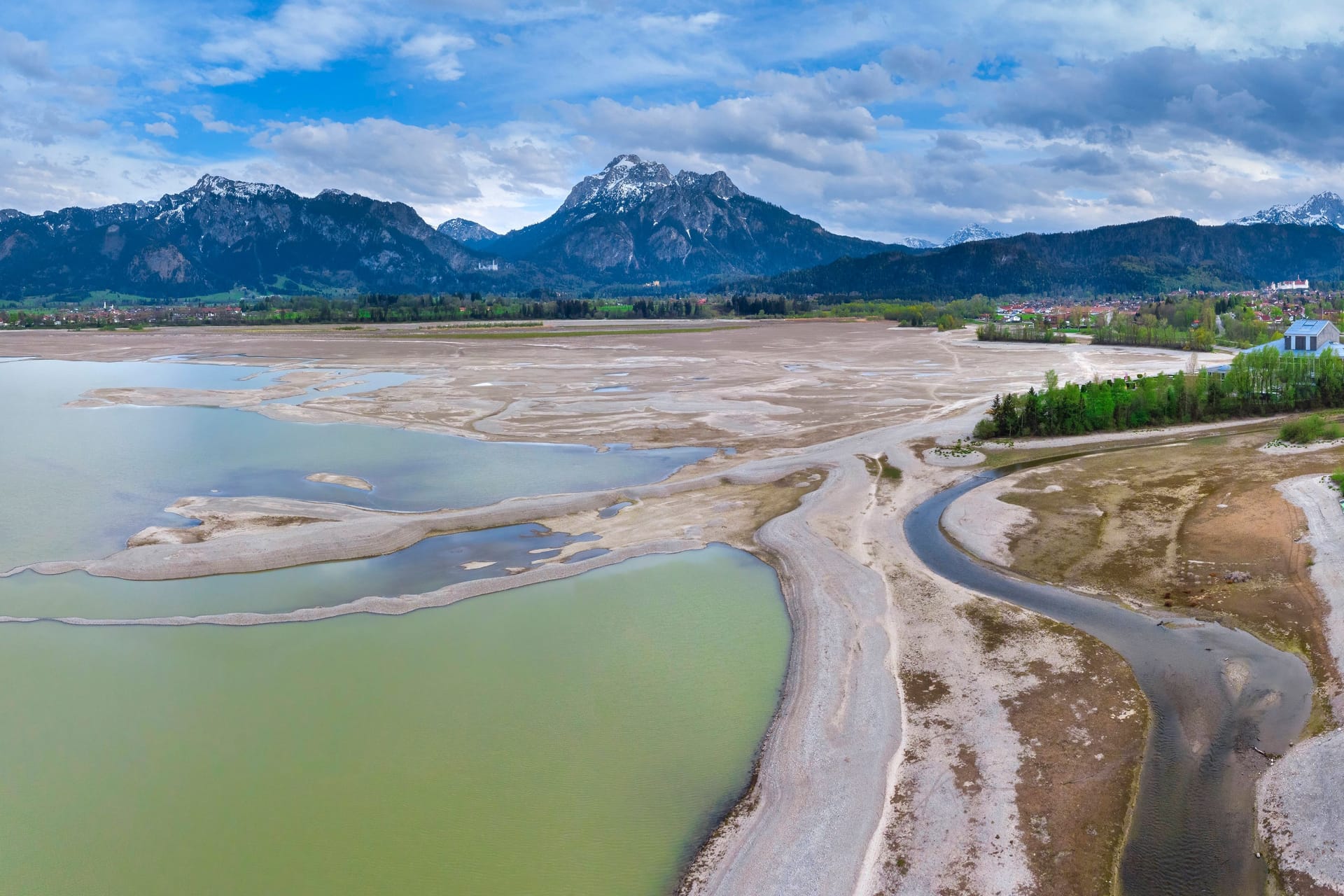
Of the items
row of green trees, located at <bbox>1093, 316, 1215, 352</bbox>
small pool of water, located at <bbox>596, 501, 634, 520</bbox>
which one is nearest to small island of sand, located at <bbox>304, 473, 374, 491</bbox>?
small pool of water, located at <bbox>596, 501, 634, 520</bbox>

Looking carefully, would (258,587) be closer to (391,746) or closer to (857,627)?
(391,746)

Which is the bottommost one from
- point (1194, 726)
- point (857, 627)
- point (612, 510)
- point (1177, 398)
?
point (1194, 726)

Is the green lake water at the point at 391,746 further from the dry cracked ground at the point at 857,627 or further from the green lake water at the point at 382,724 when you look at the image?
the dry cracked ground at the point at 857,627

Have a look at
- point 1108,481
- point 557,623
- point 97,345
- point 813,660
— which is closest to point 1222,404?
point 1108,481

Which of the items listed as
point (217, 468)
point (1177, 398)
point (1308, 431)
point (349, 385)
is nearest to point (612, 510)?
point (217, 468)

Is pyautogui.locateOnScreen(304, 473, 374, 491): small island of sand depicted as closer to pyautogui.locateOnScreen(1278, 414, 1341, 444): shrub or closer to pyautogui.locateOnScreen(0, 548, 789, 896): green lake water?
pyautogui.locateOnScreen(0, 548, 789, 896): green lake water

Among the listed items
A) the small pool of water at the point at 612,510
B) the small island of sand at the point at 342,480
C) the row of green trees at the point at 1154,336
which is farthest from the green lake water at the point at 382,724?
the row of green trees at the point at 1154,336
